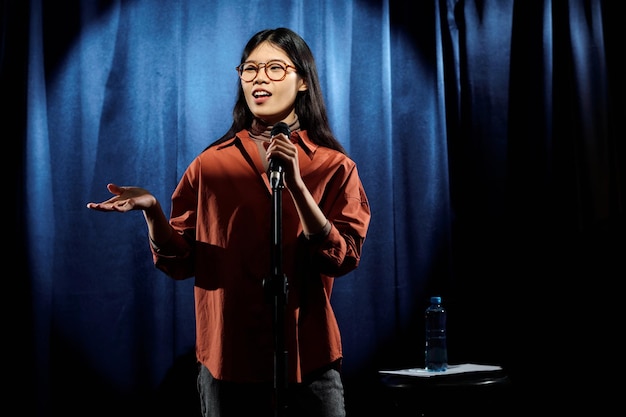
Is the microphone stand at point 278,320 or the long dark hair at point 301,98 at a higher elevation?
the long dark hair at point 301,98

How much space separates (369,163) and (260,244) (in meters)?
1.03

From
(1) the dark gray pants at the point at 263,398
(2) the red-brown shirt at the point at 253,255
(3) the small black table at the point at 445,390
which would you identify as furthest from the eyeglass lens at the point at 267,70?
(3) the small black table at the point at 445,390

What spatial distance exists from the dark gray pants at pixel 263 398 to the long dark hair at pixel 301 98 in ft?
2.07

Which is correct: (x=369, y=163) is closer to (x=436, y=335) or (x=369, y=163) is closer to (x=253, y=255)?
(x=436, y=335)

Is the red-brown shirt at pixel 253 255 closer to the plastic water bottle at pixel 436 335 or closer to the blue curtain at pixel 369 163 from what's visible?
the blue curtain at pixel 369 163

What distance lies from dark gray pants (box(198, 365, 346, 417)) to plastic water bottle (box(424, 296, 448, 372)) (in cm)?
96

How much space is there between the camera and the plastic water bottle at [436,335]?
8.02ft

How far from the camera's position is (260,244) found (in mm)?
1589

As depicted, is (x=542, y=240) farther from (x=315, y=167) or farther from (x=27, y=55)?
(x=27, y=55)

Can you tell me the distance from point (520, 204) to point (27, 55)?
1.89 meters

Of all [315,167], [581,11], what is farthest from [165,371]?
[581,11]

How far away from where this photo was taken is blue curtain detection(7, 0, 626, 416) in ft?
7.52

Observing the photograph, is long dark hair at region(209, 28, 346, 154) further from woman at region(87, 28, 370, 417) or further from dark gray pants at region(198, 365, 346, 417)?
dark gray pants at region(198, 365, 346, 417)

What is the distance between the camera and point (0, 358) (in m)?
2.20
